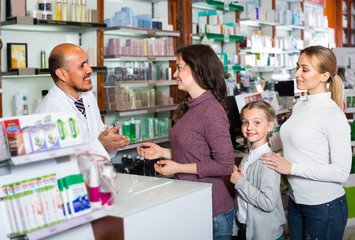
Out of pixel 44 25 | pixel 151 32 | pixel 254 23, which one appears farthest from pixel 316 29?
pixel 44 25

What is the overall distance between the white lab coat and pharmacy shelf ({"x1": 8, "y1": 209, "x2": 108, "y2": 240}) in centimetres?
85

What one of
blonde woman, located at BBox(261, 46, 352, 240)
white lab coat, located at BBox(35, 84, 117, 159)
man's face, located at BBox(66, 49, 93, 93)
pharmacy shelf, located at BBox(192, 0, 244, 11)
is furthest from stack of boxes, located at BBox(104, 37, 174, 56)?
blonde woman, located at BBox(261, 46, 352, 240)

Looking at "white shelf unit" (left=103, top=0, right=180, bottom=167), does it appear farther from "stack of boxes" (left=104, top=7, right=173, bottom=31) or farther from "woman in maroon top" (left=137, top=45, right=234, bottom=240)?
"woman in maroon top" (left=137, top=45, right=234, bottom=240)

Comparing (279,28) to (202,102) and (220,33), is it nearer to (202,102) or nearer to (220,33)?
(220,33)

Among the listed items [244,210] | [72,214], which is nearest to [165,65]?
[244,210]

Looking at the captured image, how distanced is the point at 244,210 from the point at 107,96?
2.80 m

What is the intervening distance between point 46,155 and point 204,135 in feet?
2.94

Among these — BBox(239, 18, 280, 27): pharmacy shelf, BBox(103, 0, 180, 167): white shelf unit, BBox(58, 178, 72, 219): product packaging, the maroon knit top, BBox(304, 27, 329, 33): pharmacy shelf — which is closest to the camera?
BBox(58, 178, 72, 219): product packaging

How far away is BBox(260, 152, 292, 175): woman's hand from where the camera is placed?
8.11 ft

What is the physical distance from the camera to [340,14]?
11.2 metres

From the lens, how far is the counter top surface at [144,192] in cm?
185

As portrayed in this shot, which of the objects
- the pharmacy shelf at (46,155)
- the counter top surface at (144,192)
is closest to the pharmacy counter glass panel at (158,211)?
the counter top surface at (144,192)

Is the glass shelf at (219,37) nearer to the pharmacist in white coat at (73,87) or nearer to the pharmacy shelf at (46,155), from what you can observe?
the pharmacist in white coat at (73,87)

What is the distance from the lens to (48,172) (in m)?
1.82
